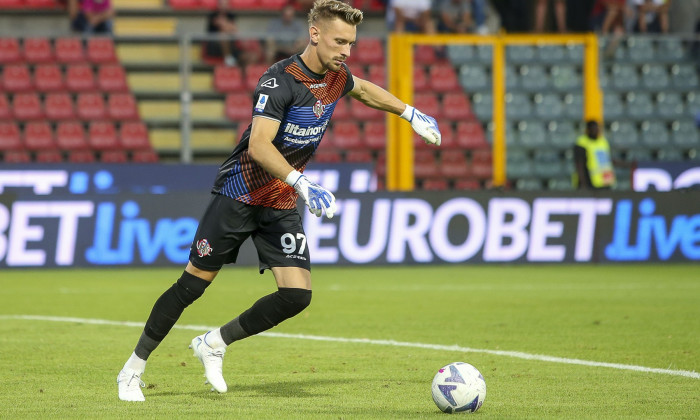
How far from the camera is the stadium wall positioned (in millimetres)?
15727

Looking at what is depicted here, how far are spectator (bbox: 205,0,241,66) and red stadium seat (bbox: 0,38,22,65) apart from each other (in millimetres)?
3195

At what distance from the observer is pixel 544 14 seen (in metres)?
21.7

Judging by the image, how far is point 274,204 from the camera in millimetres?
6414

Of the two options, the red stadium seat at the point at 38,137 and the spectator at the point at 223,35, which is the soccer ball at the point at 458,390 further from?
the red stadium seat at the point at 38,137

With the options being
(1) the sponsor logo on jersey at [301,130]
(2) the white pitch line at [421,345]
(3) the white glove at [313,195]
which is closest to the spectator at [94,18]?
(2) the white pitch line at [421,345]

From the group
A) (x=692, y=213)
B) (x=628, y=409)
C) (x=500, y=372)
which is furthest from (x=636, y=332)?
(x=692, y=213)

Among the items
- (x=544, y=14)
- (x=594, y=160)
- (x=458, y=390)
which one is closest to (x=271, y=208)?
(x=458, y=390)

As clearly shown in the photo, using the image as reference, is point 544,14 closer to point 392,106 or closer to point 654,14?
point 654,14

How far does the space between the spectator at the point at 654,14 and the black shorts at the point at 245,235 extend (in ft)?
53.9

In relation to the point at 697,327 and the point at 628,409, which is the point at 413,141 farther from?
the point at 628,409

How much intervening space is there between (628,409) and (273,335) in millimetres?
3993

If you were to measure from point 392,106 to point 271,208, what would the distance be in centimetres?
105

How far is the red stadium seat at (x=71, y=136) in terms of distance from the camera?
19.1m

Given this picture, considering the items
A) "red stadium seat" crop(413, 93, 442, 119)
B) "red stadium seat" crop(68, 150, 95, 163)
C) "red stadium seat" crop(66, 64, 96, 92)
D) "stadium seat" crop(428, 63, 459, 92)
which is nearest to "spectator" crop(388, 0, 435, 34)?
"stadium seat" crop(428, 63, 459, 92)
